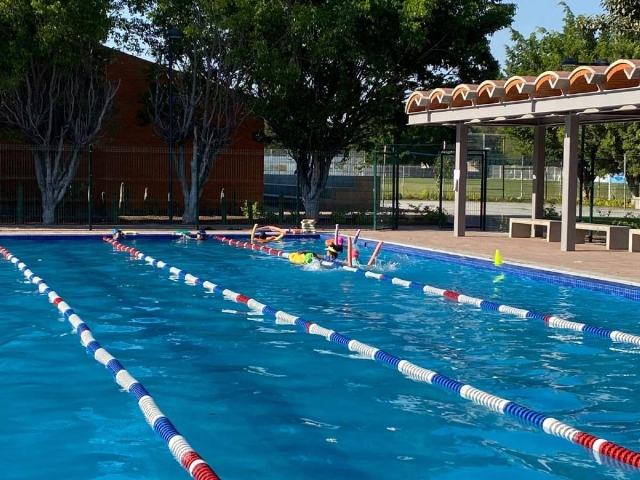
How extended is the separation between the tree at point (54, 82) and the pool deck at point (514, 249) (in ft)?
9.64

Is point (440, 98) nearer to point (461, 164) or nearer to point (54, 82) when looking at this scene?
point (461, 164)

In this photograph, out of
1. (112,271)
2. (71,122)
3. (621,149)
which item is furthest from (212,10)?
(621,149)

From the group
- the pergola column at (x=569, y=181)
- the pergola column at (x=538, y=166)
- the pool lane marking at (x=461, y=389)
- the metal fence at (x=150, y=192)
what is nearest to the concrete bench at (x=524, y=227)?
the pergola column at (x=538, y=166)

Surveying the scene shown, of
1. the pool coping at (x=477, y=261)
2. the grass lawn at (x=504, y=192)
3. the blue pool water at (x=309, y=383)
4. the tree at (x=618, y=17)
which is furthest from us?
the grass lawn at (x=504, y=192)

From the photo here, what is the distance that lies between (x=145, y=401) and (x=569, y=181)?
13.6 metres

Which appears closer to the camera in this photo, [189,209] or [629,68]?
[629,68]

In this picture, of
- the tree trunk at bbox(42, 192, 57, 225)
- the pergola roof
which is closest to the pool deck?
the tree trunk at bbox(42, 192, 57, 225)

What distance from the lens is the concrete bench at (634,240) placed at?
1881 cm

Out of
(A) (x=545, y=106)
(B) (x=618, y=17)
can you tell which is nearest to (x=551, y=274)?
(A) (x=545, y=106)

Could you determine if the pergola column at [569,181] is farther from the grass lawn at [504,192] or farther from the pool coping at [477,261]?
the grass lawn at [504,192]

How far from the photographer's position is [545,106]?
60.5 feet

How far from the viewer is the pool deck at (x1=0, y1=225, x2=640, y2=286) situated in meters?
15.5

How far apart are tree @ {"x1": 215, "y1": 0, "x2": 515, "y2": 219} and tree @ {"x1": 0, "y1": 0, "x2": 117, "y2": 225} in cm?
412

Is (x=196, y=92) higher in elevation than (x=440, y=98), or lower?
higher
